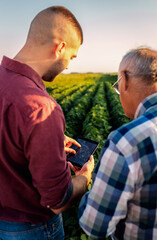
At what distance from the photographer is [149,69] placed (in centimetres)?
107

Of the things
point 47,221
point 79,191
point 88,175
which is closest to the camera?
point 79,191

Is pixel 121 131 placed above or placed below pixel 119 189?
above

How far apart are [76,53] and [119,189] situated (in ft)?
3.40

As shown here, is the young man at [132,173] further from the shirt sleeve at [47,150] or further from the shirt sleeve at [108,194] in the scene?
the shirt sleeve at [47,150]

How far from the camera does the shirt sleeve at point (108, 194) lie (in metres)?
0.88

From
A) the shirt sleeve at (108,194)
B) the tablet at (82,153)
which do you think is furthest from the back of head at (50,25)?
the tablet at (82,153)

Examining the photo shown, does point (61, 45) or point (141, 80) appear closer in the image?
point (141, 80)

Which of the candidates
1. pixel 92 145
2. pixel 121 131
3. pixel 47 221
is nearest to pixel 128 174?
pixel 121 131

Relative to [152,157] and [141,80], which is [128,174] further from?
[141,80]

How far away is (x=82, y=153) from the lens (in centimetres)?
186

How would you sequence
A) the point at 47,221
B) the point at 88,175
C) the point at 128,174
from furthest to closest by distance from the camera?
the point at 88,175 → the point at 47,221 → the point at 128,174

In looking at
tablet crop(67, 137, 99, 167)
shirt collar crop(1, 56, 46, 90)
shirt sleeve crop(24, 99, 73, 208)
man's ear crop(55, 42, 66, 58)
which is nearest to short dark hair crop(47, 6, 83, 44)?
man's ear crop(55, 42, 66, 58)

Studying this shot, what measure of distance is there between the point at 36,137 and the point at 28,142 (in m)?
0.06

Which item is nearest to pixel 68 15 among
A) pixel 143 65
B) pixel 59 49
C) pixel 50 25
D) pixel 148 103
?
pixel 50 25
